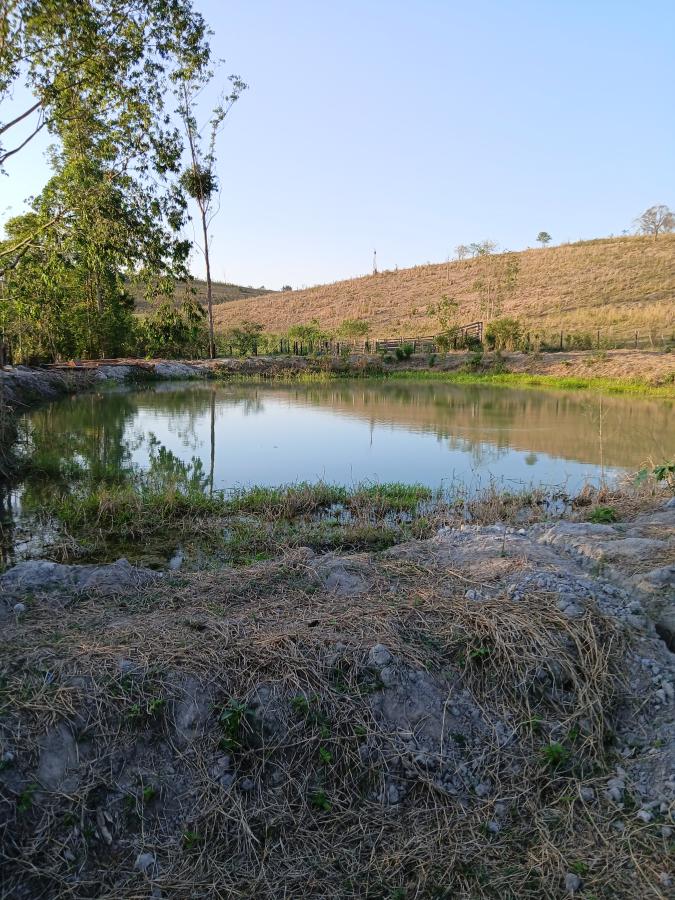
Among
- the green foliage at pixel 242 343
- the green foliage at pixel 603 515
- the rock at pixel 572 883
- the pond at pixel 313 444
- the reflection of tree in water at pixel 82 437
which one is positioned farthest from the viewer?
the green foliage at pixel 242 343

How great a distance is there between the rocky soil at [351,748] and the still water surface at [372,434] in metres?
6.33

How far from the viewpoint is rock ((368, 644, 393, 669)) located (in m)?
3.29

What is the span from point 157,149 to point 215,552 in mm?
7497

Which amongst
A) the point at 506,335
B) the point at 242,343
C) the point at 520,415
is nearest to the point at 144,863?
the point at 520,415

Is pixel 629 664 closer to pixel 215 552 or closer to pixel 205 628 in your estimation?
pixel 205 628

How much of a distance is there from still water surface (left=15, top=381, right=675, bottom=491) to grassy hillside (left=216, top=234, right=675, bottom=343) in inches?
641

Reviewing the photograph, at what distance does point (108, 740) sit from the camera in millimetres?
2846

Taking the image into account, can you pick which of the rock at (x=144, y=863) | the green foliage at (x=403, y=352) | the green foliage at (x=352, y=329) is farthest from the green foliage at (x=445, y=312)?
the rock at (x=144, y=863)

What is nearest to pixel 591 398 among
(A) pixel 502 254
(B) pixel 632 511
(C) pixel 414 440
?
(C) pixel 414 440

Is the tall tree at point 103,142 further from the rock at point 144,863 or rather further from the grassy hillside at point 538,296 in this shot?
the grassy hillside at point 538,296

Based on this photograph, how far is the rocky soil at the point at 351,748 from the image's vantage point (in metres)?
2.50

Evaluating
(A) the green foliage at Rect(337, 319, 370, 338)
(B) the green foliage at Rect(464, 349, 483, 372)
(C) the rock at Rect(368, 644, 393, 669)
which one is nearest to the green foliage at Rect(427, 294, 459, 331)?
(A) the green foliage at Rect(337, 319, 370, 338)

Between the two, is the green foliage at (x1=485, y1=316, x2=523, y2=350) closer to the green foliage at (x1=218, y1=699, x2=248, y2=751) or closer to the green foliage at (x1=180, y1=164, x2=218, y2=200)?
the green foliage at (x1=180, y1=164, x2=218, y2=200)

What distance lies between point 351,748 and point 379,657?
0.51m
